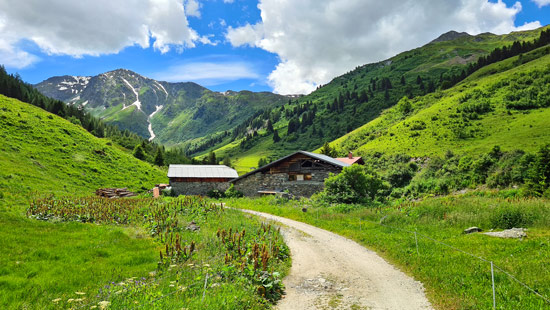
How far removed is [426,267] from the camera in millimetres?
11688

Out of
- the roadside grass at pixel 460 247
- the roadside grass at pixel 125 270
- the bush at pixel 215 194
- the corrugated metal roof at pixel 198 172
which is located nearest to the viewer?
the roadside grass at pixel 125 270

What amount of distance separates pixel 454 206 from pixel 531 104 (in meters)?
64.0

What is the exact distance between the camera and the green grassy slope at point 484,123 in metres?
54.3

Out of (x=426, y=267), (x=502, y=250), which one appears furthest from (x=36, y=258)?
(x=502, y=250)

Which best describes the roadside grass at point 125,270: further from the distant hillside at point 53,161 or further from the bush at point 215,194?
the bush at point 215,194

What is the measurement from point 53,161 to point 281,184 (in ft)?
136

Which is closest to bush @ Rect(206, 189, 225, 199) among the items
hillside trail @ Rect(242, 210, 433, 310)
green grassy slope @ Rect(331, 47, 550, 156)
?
hillside trail @ Rect(242, 210, 433, 310)

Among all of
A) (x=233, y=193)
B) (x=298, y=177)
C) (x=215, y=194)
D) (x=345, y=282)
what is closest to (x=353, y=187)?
(x=298, y=177)

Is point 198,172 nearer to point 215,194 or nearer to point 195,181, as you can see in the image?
point 195,181

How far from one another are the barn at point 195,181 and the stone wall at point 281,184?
939 centimetres

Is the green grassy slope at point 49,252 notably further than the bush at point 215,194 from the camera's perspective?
No

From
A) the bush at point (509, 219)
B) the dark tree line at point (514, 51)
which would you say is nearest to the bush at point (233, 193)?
the bush at point (509, 219)

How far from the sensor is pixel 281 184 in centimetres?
4538

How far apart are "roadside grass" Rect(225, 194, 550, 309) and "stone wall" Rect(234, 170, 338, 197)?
732 inches
